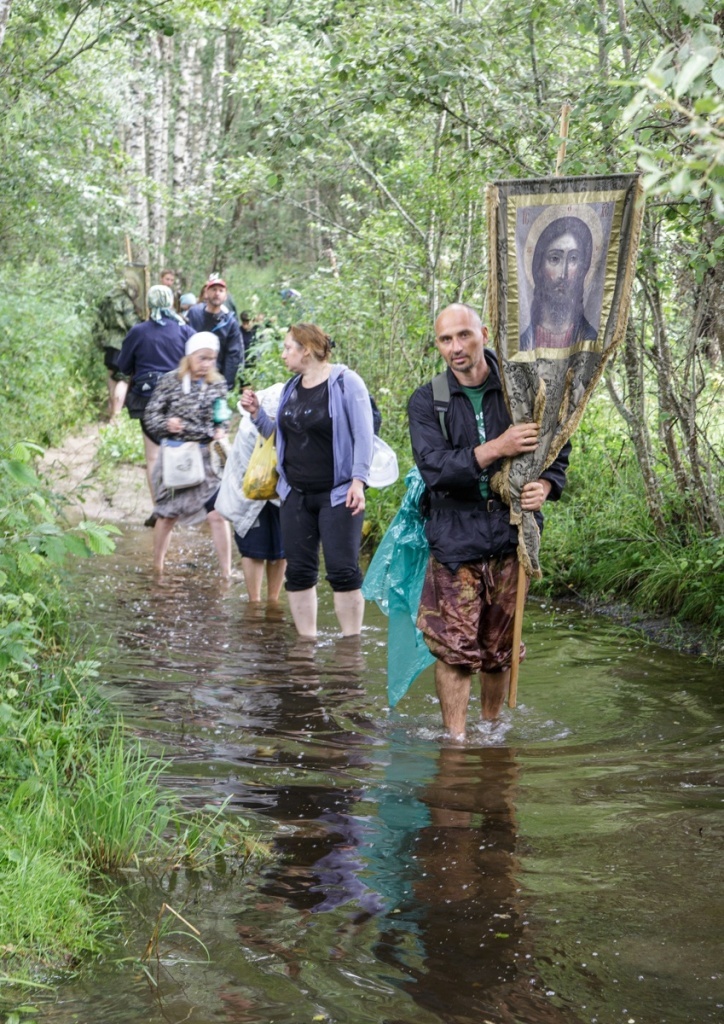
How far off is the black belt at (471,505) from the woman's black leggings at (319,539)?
1.87 meters

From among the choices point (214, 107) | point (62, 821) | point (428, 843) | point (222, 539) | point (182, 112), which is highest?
point (214, 107)

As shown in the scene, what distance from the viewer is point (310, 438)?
752 centimetres

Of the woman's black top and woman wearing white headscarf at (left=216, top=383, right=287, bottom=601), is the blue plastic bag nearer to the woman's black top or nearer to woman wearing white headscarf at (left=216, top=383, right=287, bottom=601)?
the woman's black top

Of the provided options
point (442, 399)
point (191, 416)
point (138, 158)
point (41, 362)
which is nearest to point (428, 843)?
point (442, 399)

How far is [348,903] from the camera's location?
13.2 ft

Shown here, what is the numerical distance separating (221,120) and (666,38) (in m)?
25.5

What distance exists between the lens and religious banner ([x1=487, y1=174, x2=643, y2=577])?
Answer: 513 centimetres

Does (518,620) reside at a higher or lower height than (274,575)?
higher

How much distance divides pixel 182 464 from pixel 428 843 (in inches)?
228

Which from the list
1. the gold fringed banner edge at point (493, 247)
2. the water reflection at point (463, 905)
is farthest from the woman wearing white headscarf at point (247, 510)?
the water reflection at point (463, 905)

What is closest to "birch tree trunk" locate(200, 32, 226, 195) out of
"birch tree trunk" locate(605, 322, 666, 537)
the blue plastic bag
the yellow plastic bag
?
the yellow plastic bag

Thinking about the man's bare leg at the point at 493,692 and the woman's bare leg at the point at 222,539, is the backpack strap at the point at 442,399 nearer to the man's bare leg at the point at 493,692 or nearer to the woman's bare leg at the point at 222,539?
the man's bare leg at the point at 493,692

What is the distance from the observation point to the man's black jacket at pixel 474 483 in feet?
18.2

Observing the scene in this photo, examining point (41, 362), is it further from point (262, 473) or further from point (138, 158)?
point (138, 158)
